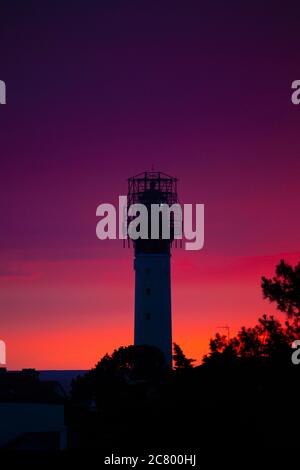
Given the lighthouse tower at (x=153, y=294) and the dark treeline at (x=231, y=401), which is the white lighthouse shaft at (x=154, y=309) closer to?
the lighthouse tower at (x=153, y=294)

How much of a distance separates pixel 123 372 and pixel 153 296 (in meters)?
8.94

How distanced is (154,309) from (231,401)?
200 feet

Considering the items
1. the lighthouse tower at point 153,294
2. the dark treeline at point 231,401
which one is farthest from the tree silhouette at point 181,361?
the lighthouse tower at point 153,294

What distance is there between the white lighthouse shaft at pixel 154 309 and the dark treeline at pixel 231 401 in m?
47.3

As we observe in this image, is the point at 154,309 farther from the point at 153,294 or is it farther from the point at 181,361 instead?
the point at 181,361

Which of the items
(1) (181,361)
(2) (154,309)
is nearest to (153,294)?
(2) (154,309)

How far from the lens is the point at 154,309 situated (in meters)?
105

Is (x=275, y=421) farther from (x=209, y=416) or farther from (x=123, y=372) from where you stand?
(x=123, y=372)

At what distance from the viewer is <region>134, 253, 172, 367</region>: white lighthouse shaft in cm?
10412

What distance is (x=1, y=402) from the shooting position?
81.7 meters

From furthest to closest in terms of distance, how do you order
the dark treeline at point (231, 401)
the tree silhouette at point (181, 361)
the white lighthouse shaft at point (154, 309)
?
the white lighthouse shaft at point (154, 309), the tree silhouette at point (181, 361), the dark treeline at point (231, 401)

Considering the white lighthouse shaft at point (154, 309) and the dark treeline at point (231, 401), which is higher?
the white lighthouse shaft at point (154, 309)

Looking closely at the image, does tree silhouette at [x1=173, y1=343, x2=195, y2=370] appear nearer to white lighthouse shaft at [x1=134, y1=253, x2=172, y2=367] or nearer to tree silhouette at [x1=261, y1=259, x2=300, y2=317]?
Answer: tree silhouette at [x1=261, y1=259, x2=300, y2=317]

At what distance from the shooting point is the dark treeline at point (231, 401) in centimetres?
4101
